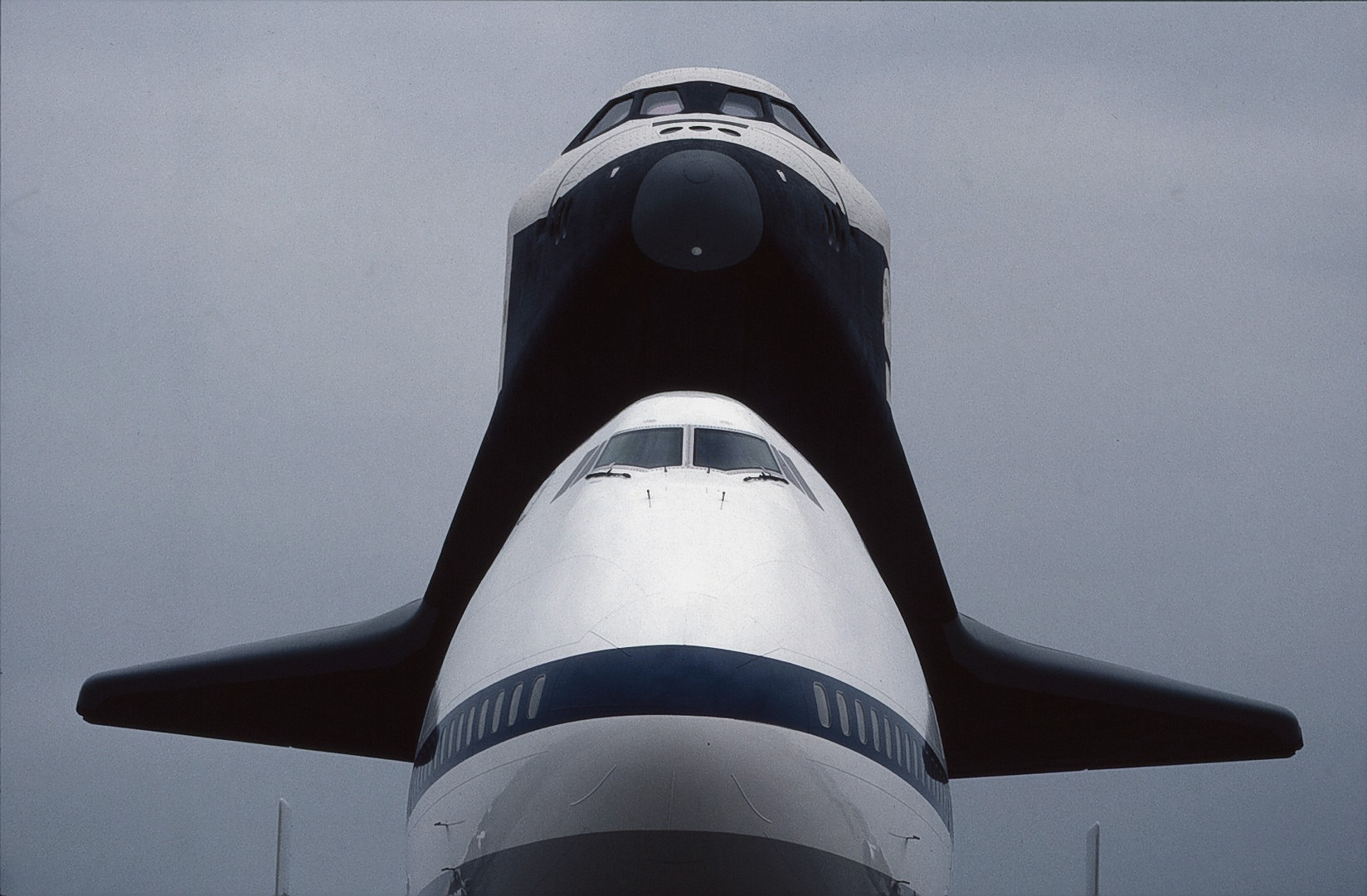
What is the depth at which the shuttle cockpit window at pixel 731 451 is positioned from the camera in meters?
7.34

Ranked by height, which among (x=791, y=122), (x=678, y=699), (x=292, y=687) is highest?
(x=791, y=122)

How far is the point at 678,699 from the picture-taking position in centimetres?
519

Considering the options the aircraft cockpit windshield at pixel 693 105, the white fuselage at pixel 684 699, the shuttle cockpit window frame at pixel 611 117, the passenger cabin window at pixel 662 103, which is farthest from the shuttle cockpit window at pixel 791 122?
the white fuselage at pixel 684 699

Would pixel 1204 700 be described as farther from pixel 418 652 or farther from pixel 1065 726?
pixel 418 652

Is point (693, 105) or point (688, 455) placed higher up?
point (693, 105)

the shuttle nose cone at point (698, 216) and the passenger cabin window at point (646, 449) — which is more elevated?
the shuttle nose cone at point (698, 216)

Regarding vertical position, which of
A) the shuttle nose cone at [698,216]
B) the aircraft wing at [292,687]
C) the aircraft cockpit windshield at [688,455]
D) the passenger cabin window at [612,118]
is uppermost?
the passenger cabin window at [612,118]

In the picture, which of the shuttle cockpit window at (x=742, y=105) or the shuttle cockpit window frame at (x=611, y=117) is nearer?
the shuttle cockpit window at (x=742, y=105)

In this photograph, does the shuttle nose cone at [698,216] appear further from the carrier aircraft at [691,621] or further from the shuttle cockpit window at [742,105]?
the shuttle cockpit window at [742,105]

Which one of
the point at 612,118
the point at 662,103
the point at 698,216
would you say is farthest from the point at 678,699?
the point at 612,118

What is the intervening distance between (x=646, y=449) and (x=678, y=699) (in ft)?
8.05

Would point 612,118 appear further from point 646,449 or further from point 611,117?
point 646,449

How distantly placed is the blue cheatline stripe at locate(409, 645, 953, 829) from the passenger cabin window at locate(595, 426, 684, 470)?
1802 mm

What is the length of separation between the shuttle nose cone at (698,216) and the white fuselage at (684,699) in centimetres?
350
